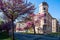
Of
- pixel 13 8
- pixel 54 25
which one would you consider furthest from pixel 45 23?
pixel 13 8

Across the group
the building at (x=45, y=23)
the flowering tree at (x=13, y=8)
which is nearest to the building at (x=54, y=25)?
the building at (x=45, y=23)

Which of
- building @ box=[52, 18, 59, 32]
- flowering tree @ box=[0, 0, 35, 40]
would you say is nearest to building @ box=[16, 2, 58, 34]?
building @ box=[52, 18, 59, 32]

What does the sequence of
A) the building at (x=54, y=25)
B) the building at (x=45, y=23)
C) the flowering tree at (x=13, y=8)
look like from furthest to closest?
the building at (x=54, y=25) → the building at (x=45, y=23) → the flowering tree at (x=13, y=8)

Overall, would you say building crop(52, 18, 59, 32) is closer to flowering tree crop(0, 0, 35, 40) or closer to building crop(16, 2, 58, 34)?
building crop(16, 2, 58, 34)

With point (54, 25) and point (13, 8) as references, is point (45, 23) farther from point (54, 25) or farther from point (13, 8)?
point (13, 8)

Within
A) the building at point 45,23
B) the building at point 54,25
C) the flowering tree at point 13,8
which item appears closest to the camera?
the flowering tree at point 13,8

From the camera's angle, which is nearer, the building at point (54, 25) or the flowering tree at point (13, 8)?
the flowering tree at point (13, 8)

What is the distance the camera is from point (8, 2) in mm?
15266

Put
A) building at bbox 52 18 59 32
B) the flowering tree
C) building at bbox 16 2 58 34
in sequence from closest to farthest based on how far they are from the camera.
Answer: the flowering tree < building at bbox 16 2 58 34 < building at bbox 52 18 59 32

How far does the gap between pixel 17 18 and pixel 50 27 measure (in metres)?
34.1

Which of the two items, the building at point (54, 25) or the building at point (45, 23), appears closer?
the building at point (45, 23)

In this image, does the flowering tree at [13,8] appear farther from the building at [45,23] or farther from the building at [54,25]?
the building at [54,25]

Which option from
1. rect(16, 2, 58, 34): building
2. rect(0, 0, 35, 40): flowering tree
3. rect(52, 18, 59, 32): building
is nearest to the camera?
rect(0, 0, 35, 40): flowering tree

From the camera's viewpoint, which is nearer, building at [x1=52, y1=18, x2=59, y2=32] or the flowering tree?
the flowering tree
